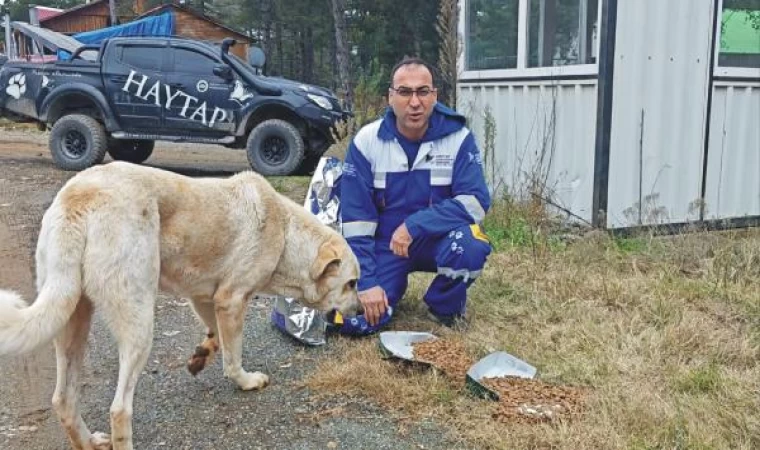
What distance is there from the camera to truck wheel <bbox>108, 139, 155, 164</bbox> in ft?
38.8

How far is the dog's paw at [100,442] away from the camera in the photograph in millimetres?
2760

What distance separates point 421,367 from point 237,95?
25.4ft

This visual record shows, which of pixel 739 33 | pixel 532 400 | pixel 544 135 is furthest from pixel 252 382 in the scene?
pixel 739 33

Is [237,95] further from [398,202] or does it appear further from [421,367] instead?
[421,367]

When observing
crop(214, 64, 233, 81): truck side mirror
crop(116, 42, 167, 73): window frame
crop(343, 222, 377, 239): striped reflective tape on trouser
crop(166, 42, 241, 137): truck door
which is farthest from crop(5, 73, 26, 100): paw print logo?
crop(343, 222, 377, 239): striped reflective tape on trouser

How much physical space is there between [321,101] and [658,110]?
5.66 m

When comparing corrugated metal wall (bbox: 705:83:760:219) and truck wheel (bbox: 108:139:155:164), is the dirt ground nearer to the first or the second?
corrugated metal wall (bbox: 705:83:760:219)

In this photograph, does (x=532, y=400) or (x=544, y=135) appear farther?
(x=544, y=135)

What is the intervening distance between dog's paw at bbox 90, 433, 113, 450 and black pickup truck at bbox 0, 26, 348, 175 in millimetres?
7670

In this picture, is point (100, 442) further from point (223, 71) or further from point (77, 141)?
point (77, 141)

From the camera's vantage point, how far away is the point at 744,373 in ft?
10.8

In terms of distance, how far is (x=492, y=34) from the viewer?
7172 millimetres

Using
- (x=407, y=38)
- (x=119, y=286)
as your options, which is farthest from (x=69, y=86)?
(x=407, y=38)

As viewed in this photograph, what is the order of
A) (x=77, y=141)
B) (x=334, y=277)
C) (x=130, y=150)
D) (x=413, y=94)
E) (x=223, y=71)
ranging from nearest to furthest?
(x=334, y=277) < (x=413, y=94) < (x=223, y=71) < (x=77, y=141) < (x=130, y=150)
